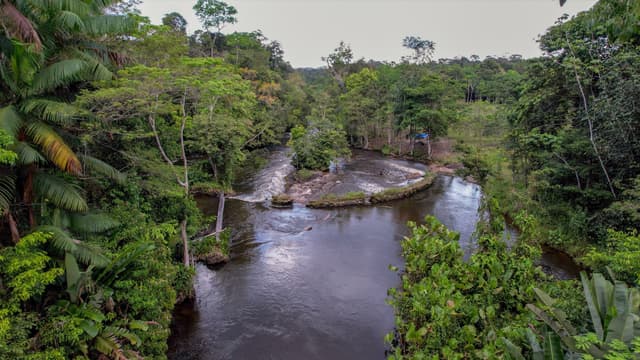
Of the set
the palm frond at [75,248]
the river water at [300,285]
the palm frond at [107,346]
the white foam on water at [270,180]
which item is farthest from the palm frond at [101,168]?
the white foam on water at [270,180]

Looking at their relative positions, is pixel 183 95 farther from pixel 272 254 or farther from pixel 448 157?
pixel 448 157

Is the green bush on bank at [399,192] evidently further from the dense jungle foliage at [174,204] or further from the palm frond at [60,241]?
the palm frond at [60,241]

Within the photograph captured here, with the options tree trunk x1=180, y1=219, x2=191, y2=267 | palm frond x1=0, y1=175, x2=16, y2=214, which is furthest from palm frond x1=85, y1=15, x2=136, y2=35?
tree trunk x1=180, y1=219, x2=191, y2=267

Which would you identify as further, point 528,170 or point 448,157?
point 448,157

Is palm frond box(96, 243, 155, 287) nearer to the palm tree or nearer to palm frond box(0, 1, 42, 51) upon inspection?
the palm tree

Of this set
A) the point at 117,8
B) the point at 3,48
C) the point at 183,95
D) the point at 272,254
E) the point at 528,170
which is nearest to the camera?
the point at 3,48

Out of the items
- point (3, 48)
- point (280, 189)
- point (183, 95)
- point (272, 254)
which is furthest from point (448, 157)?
point (3, 48)

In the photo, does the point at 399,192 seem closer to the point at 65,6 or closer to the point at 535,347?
the point at 535,347

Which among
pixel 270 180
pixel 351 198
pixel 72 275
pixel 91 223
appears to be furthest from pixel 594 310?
pixel 270 180
